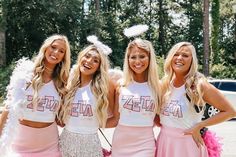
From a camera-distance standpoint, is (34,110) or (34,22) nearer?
(34,110)

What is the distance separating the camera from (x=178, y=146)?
184 inches

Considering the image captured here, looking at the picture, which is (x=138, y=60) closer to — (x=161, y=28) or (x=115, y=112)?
(x=115, y=112)

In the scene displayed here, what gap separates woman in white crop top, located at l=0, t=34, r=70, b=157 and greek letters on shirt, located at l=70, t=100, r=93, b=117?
0.59 feet

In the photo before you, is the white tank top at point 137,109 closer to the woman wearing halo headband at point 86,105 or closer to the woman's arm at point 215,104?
the woman wearing halo headband at point 86,105

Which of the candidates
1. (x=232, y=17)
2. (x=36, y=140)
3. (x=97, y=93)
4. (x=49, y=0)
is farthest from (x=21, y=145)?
(x=232, y=17)

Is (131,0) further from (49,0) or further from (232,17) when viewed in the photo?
(49,0)

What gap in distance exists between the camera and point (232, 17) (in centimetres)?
4497

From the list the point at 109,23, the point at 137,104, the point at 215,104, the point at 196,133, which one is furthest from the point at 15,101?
the point at 109,23

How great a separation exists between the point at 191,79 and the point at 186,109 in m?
0.32

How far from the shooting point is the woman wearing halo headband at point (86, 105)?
4664 mm

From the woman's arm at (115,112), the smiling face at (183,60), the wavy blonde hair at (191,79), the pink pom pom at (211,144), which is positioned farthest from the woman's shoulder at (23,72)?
the pink pom pom at (211,144)

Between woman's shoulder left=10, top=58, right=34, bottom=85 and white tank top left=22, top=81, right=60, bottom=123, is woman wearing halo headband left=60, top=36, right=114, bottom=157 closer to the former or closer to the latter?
white tank top left=22, top=81, right=60, bottom=123

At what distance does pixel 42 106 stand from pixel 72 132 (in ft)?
1.36

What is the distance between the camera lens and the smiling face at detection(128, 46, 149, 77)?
4.81 metres
